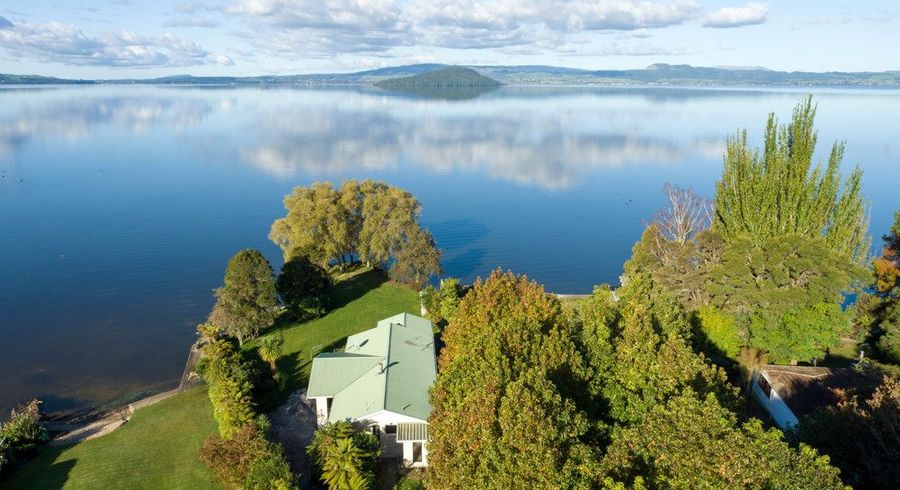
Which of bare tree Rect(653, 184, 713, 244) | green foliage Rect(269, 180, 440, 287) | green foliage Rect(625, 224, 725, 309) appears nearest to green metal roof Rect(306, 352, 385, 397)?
green foliage Rect(269, 180, 440, 287)

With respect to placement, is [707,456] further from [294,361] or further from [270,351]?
[294,361]

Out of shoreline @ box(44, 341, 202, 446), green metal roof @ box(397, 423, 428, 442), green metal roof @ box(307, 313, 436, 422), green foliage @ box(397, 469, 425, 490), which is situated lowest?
shoreline @ box(44, 341, 202, 446)

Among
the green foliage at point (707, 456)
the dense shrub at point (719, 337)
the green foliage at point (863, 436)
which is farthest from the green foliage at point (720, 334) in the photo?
the green foliage at point (707, 456)

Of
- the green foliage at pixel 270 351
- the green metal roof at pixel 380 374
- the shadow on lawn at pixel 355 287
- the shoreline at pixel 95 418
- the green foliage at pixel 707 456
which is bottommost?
the shoreline at pixel 95 418

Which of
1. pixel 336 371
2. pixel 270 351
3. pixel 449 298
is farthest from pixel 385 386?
pixel 449 298

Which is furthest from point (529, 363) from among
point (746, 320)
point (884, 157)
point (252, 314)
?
point (884, 157)

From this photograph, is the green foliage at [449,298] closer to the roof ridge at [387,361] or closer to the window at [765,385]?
the roof ridge at [387,361]

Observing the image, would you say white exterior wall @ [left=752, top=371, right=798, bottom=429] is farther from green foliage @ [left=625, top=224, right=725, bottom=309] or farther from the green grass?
the green grass
